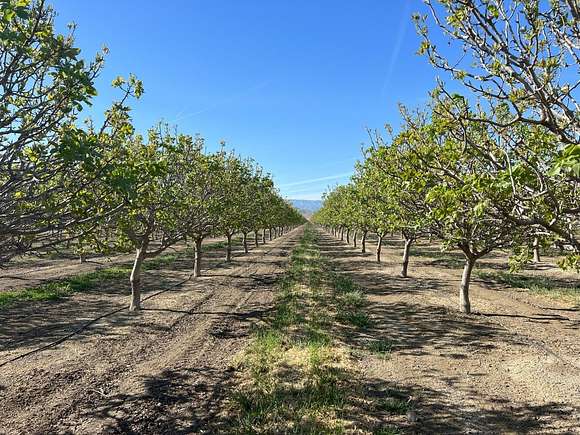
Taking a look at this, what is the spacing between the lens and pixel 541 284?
24.4m

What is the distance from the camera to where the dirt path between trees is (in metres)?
8.62

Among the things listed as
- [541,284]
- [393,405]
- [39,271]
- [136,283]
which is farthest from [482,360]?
[39,271]

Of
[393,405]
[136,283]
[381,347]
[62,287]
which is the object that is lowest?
[393,405]

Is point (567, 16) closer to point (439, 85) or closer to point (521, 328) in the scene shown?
point (439, 85)

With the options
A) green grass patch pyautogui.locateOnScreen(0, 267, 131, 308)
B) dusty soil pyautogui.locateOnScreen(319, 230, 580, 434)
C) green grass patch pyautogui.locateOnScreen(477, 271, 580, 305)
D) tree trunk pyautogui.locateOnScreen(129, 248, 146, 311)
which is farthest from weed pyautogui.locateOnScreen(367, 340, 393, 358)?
green grass patch pyautogui.locateOnScreen(0, 267, 131, 308)

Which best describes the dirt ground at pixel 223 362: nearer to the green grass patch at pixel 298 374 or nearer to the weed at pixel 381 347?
the weed at pixel 381 347

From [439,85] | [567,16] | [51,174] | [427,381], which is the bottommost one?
[427,381]

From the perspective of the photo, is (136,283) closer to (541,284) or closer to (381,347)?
(381,347)

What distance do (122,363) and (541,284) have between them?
25.0 metres

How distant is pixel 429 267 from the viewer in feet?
112

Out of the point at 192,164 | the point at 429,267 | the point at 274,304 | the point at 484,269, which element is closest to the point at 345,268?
the point at 429,267

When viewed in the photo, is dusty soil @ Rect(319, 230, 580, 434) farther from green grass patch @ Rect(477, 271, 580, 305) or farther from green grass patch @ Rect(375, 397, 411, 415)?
green grass patch @ Rect(477, 271, 580, 305)

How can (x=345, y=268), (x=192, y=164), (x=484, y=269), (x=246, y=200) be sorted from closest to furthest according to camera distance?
→ (x=192, y=164)
(x=484, y=269)
(x=345, y=268)
(x=246, y=200)

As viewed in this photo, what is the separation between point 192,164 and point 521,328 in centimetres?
1669
